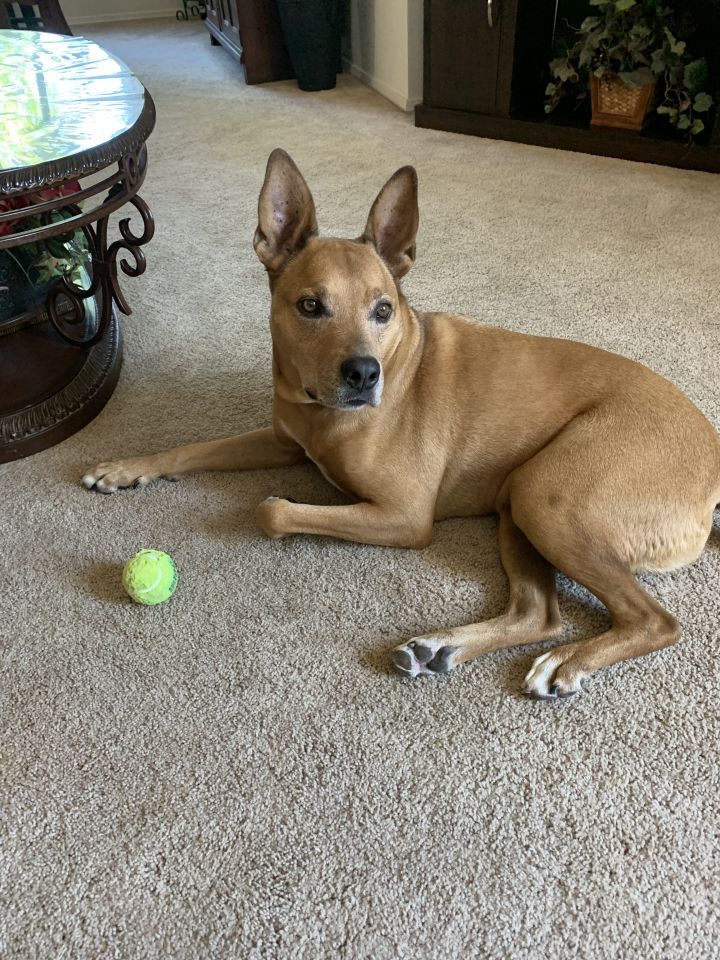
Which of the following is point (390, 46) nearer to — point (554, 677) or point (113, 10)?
point (113, 10)

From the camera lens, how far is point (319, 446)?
1819mm

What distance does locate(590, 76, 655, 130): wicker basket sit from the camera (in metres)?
4.01

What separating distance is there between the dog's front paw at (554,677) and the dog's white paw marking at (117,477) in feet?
3.95

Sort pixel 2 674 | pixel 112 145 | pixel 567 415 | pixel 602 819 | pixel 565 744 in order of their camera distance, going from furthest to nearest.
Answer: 1. pixel 112 145
2. pixel 567 415
3. pixel 2 674
4. pixel 565 744
5. pixel 602 819

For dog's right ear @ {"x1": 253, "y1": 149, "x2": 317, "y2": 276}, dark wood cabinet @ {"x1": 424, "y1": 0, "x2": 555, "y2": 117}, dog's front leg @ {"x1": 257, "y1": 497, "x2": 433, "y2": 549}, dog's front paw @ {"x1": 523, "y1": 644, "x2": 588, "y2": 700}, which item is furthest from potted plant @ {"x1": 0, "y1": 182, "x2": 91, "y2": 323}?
dark wood cabinet @ {"x1": 424, "y1": 0, "x2": 555, "y2": 117}

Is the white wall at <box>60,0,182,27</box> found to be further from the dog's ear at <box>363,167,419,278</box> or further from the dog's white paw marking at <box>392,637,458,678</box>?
the dog's white paw marking at <box>392,637,458,678</box>

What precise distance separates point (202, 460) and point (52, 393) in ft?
1.84

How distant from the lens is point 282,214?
175cm

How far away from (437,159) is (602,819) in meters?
3.91

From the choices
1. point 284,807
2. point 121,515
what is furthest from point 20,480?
point 284,807

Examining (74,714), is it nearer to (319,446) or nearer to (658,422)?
(319,446)

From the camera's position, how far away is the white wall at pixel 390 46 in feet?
15.5

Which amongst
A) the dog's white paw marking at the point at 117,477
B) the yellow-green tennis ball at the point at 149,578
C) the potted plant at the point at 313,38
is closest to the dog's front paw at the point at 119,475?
the dog's white paw marking at the point at 117,477

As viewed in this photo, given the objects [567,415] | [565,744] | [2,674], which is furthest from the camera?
[567,415]
